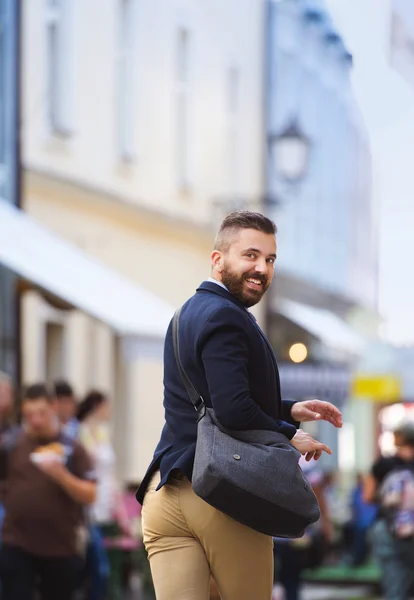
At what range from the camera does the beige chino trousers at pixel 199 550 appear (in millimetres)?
5027

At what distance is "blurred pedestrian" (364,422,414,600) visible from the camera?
38.1 ft

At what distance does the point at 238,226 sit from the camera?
515 centimetres

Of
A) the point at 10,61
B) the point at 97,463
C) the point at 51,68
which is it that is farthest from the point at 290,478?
the point at 51,68

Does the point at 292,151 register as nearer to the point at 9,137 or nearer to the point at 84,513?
the point at 9,137

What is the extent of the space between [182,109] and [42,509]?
1558 cm

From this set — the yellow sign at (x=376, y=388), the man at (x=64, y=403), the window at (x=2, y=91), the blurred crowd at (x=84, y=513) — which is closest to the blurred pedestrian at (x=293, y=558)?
the blurred crowd at (x=84, y=513)

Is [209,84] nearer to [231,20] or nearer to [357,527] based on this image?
[231,20]

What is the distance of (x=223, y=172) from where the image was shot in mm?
26266

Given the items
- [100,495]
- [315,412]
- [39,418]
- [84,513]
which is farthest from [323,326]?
[315,412]

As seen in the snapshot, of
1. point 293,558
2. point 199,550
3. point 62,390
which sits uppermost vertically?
point 199,550

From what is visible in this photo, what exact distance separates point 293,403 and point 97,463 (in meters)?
7.52

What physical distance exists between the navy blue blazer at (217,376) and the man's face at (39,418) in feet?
14.8

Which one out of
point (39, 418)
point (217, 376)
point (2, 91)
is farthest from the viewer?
point (2, 91)

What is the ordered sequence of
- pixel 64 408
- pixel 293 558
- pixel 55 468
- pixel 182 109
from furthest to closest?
pixel 182 109 < pixel 293 558 < pixel 64 408 < pixel 55 468
